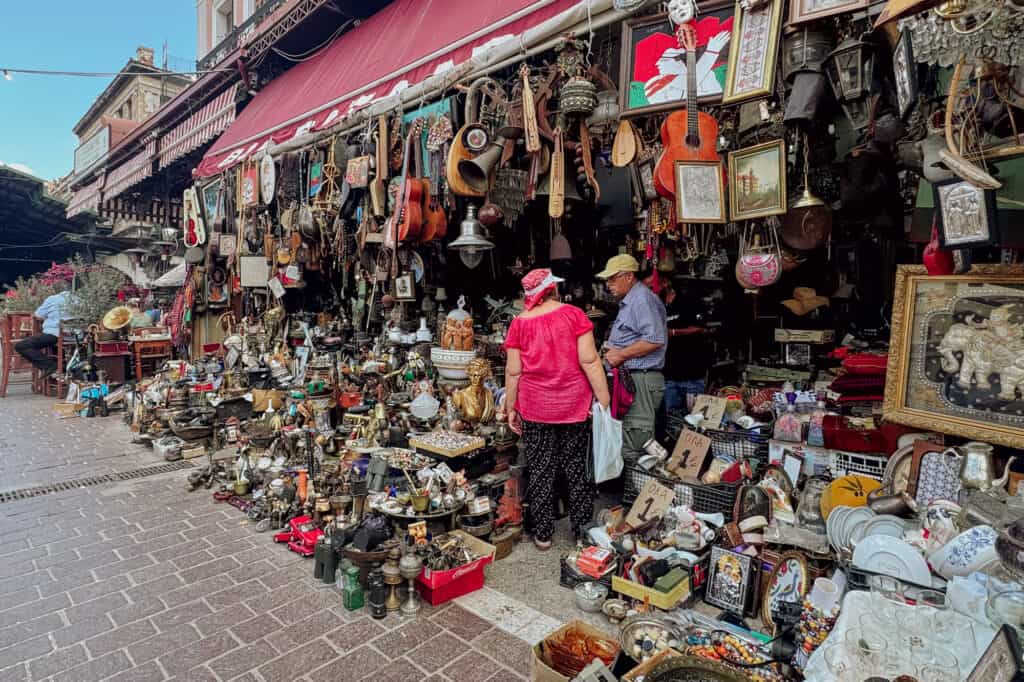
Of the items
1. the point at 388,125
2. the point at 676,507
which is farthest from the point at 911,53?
the point at 388,125

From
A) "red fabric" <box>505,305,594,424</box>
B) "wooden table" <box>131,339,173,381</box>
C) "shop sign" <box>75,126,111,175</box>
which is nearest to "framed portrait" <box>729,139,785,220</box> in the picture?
"red fabric" <box>505,305,594,424</box>

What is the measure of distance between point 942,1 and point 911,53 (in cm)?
43

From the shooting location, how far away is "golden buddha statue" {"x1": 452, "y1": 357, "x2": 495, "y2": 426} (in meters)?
4.81

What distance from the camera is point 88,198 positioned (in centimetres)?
1561

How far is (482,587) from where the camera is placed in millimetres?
3398

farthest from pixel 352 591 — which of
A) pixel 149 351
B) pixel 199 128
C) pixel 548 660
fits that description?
pixel 199 128

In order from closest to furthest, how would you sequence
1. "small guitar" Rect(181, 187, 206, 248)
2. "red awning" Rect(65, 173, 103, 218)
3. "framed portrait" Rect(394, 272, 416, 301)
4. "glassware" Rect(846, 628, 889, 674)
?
"glassware" Rect(846, 628, 889, 674)
"framed portrait" Rect(394, 272, 416, 301)
"small guitar" Rect(181, 187, 206, 248)
"red awning" Rect(65, 173, 103, 218)

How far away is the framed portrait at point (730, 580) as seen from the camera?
2969 millimetres

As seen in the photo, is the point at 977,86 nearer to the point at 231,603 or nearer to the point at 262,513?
the point at 231,603

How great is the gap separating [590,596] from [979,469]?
2.12 metres

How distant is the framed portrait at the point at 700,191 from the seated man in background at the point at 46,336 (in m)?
13.0

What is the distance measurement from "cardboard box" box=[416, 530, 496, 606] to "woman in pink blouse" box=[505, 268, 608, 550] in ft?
2.19

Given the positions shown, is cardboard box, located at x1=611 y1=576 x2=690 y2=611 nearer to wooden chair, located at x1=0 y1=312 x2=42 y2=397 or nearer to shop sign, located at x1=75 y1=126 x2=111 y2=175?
wooden chair, located at x1=0 y1=312 x2=42 y2=397

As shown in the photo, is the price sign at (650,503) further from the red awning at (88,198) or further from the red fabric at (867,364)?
the red awning at (88,198)
